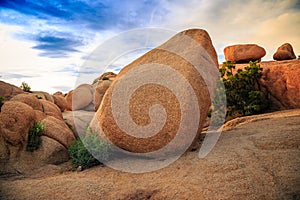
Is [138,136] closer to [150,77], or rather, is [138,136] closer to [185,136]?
[185,136]

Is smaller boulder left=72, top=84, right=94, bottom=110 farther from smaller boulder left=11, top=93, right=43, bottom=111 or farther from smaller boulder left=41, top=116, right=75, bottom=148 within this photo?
smaller boulder left=41, top=116, right=75, bottom=148

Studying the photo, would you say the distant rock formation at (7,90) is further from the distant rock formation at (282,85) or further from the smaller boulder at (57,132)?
the distant rock formation at (282,85)

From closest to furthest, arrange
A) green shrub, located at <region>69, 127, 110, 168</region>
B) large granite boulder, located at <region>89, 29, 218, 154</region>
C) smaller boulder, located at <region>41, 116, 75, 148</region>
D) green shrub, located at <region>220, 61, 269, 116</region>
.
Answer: large granite boulder, located at <region>89, 29, 218, 154</region> < green shrub, located at <region>69, 127, 110, 168</region> < smaller boulder, located at <region>41, 116, 75, 148</region> < green shrub, located at <region>220, 61, 269, 116</region>

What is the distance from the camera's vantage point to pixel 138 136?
8375 mm

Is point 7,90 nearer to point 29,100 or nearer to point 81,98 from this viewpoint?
Answer: point 29,100

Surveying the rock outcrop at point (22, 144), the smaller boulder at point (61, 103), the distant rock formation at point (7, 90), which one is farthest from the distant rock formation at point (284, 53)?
the distant rock formation at point (7, 90)

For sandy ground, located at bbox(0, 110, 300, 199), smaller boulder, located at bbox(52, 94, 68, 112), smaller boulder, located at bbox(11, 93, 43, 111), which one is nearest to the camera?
sandy ground, located at bbox(0, 110, 300, 199)

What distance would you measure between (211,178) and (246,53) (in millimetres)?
21140

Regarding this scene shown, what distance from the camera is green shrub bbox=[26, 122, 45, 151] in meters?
9.40

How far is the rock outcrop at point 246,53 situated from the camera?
23925 mm

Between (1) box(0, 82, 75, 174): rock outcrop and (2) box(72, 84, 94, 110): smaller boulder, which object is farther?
(2) box(72, 84, 94, 110): smaller boulder

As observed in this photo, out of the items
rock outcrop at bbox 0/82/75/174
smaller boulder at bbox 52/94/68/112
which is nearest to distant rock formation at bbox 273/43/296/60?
rock outcrop at bbox 0/82/75/174

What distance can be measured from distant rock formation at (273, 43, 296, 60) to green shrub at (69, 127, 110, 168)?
2224 cm

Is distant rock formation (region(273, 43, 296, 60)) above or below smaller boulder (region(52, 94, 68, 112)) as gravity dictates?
above
